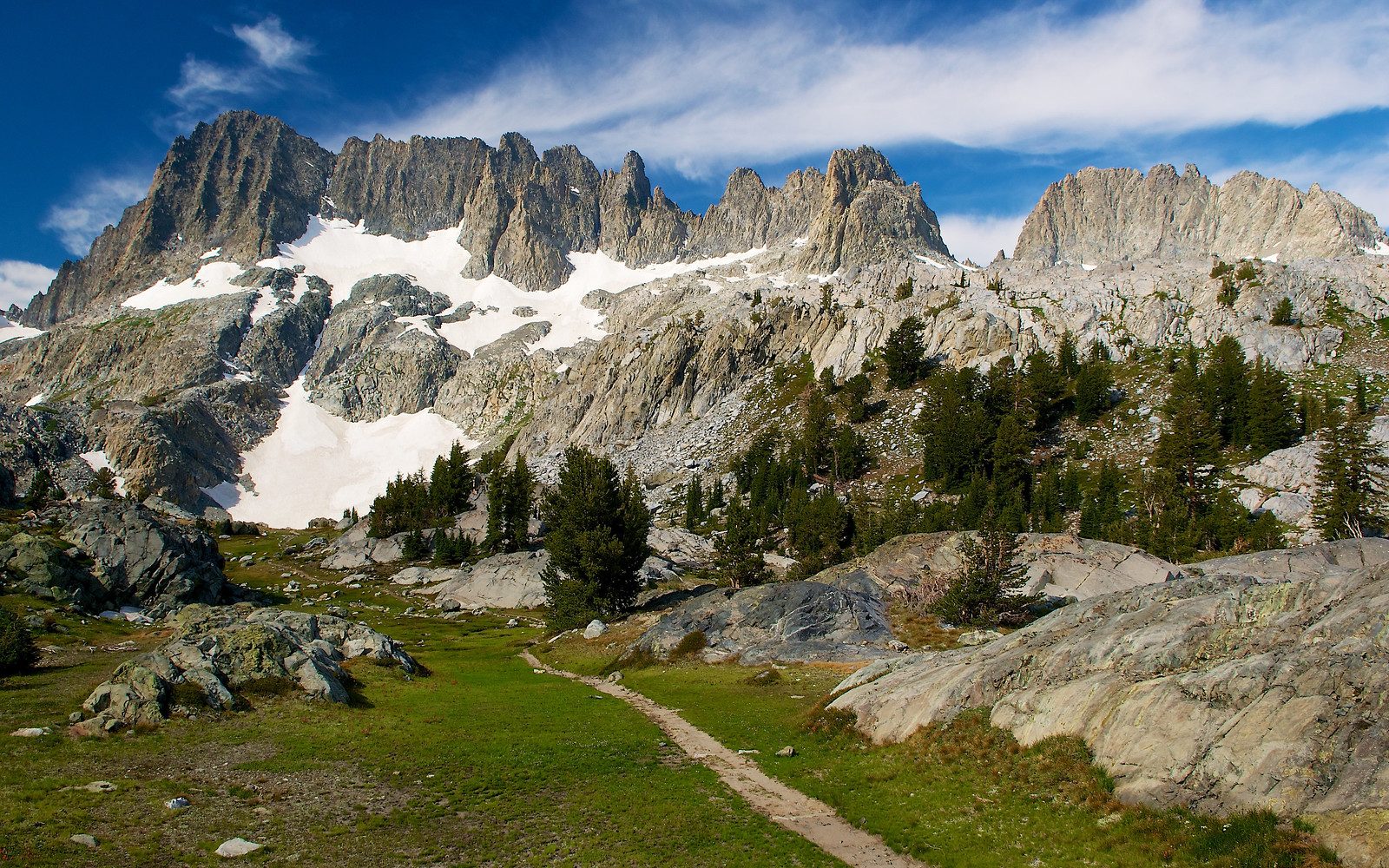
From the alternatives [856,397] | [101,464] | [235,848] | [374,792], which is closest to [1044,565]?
[374,792]

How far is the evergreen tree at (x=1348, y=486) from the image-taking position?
66875 mm

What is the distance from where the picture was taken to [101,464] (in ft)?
613

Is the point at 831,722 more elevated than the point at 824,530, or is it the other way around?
the point at 824,530

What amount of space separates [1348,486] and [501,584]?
99.5m

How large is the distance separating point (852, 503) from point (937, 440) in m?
18.7

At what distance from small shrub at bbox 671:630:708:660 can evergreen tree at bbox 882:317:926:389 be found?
108 meters

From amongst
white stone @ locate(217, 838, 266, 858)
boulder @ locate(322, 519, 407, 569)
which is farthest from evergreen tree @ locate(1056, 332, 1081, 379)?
white stone @ locate(217, 838, 266, 858)

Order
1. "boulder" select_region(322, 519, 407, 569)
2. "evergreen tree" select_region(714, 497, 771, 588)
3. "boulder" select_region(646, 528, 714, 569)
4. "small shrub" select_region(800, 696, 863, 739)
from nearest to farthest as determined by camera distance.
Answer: "small shrub" select_region(800, 696, 863, 739)
"evergreen tree" select_region(714, 497, 771, 588)
"boulder" select_region(646, 528, 714, 569)
"boulder" select_region(322, 519, 407, 569)

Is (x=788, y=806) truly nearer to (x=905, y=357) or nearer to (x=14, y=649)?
(x=14, y=649)

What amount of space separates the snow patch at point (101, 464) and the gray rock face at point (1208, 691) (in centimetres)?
23060

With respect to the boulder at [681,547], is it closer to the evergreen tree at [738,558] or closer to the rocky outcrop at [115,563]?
the evergreen tree at [738,558]

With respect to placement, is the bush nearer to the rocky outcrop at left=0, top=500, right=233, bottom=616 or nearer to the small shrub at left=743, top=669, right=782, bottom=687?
the rocky outcrop at left=0, top=500, right=233, bottom=616

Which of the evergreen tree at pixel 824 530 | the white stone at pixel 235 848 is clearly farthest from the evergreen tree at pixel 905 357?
the white stone at pixel 235 848

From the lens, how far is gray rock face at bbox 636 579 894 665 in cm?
4334
